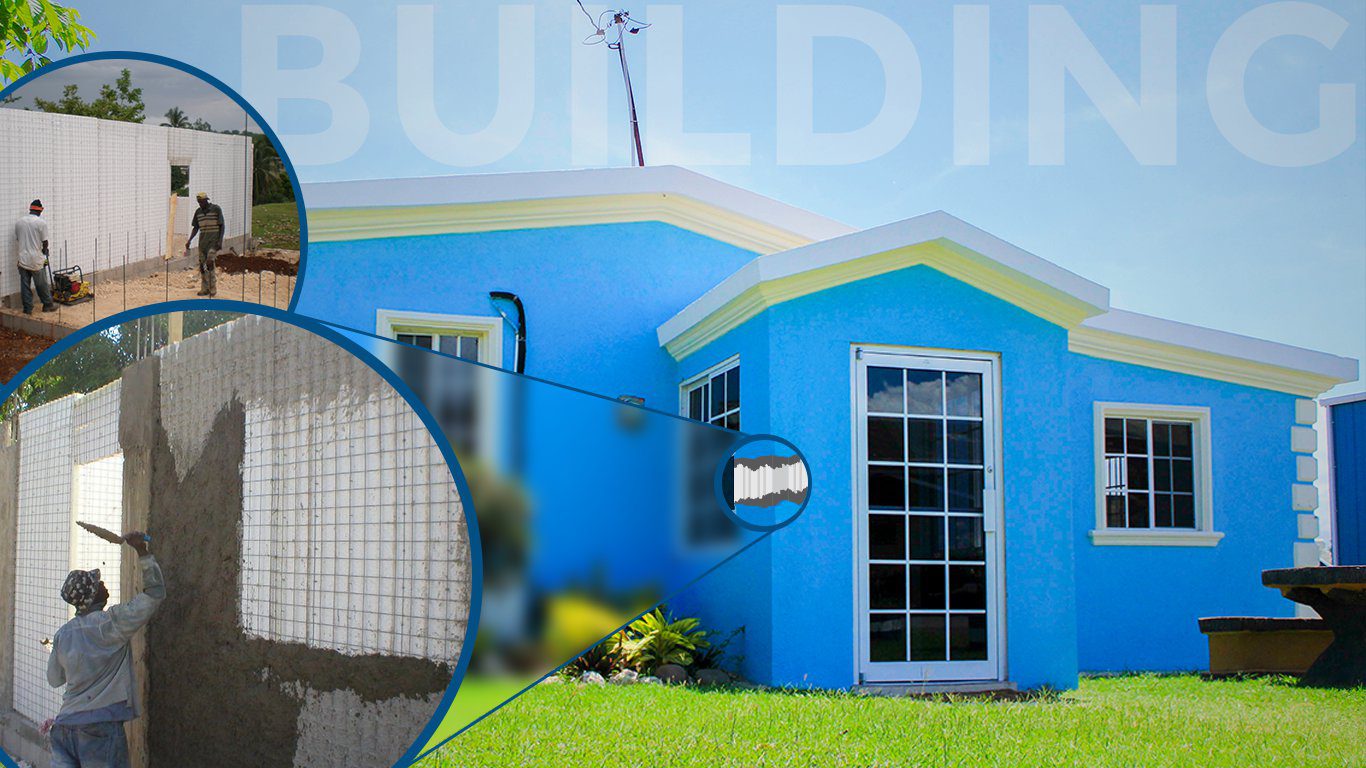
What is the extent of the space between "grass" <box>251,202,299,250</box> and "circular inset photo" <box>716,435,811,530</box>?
45.3 inches

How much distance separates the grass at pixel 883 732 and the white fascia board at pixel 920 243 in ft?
8.47

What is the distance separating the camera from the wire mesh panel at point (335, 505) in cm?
197

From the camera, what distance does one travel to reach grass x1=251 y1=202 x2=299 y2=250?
2.60 m

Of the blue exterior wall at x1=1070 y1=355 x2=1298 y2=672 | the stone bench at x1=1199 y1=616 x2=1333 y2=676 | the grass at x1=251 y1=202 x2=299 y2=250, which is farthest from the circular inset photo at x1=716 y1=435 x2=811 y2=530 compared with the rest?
the stone bench at x1=1199 y1=616 x2=1333 y2=676

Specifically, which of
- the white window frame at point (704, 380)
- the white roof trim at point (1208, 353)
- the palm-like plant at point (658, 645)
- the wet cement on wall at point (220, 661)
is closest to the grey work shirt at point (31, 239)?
the wet cement on wall at point (220, 661)

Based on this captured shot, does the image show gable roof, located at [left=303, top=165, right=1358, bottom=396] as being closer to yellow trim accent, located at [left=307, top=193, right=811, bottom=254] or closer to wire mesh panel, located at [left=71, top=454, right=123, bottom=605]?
yellow trim accent, located at [left=307, top=193, right=811, bottom=254]

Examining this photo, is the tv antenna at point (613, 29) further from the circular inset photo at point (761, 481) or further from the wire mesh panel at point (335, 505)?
the wire mesh panel at point (335, 505)

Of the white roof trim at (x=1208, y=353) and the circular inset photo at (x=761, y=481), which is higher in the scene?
the white roof trim at (x=1208, y=353)

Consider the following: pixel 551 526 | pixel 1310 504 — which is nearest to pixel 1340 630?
pixel 1310 504

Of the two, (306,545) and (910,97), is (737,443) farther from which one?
(910,97)

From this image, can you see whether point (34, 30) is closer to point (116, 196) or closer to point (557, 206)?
point (557, 206)

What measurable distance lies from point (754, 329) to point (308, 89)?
186 inches

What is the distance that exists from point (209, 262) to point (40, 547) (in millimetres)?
660

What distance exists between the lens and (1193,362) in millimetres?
10297
